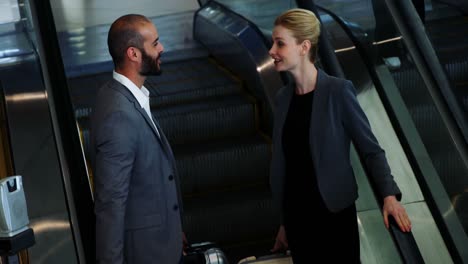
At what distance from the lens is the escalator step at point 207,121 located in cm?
651

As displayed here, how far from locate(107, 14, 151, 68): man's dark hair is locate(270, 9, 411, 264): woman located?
0.64 meters

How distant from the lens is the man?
3467mm

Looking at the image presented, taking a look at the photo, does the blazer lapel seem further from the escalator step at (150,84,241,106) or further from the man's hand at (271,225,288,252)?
the escalator step at (150,84,241,106)

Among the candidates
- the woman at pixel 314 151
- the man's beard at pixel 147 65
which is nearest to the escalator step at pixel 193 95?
the woman at pixel 314 151

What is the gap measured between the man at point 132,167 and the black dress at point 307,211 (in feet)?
1.84

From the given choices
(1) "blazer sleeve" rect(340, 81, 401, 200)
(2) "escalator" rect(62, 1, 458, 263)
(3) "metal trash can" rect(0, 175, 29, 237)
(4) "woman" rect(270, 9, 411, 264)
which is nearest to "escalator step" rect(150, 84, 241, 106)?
(2) "escalator" rect(62, 1, 458, 263)

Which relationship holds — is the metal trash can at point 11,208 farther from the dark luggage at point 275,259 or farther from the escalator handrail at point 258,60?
the escalator handrail at point 258,60

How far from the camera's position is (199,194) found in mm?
6062

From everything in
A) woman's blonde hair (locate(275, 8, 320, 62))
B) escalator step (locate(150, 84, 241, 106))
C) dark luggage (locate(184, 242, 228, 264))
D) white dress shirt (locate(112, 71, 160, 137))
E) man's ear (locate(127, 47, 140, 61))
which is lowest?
escalator step (locate(150, 84, 241, 106))

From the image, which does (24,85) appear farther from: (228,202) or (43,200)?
(228,202)

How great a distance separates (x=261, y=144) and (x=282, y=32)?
2554 millimetres

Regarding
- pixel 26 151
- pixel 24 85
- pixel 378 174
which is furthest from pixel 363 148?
pixel 24 85

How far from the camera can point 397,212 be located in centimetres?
A: 348

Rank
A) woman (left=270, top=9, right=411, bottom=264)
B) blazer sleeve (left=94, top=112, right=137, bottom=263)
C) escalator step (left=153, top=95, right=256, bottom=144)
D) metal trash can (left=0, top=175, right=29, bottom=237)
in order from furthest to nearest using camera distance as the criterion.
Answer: escalator step (left=153, top=95, right=256, bottom=144) < woman (left=270, top=9, right=411, bottom=264) < blazer sleeve (left=94, top=112, right=137, bottom=263) < metal trash can (left=0, top=175, right=29, bottom=237)
